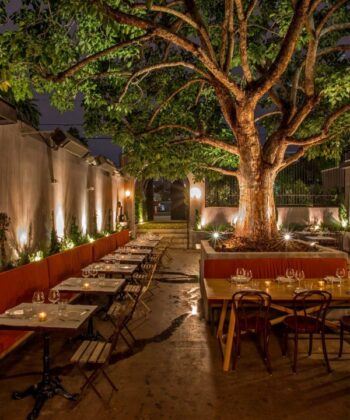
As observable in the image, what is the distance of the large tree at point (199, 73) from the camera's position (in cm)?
580

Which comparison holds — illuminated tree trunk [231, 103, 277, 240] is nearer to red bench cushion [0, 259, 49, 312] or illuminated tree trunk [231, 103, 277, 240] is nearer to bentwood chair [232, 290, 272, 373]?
bentwood chair [232, 290, 272, 373]

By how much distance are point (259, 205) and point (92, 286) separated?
413 cm

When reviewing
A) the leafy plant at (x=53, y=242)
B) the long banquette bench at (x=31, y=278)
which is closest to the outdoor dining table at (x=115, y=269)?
the long banquette bench at (x=31, y=278)

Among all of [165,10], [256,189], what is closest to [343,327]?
[256,189]

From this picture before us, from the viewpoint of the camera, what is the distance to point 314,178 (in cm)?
2208

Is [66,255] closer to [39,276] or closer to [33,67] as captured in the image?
[39,276]

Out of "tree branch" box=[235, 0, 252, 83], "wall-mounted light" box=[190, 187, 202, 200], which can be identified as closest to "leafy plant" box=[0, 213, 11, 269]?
"tree branch" box=[235, 0, 252, 83]

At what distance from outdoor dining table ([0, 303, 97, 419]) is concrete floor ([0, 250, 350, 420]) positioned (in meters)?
0.09

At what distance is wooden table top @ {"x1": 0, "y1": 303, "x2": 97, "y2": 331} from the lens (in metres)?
4.02

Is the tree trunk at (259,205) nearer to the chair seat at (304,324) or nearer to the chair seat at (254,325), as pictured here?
the chair seat at (304,324)

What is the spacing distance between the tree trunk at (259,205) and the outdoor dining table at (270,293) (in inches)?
90.5

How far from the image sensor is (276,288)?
223 inches

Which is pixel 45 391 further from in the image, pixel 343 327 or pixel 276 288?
pixel 343 327

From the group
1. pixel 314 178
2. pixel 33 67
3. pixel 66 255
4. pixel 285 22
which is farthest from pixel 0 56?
pixel 314 178
